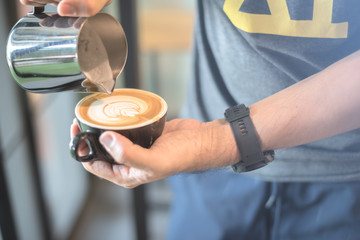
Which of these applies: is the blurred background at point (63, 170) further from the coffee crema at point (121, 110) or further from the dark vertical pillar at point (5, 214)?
the coffee crema at point (121, 110)

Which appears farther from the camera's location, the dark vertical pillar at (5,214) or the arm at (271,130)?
the dark vertical pillar at (5,214)

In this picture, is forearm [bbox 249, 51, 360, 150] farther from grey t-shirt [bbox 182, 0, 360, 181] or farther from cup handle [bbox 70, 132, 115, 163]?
cup handle [bbox 70, 132, 115, 163]

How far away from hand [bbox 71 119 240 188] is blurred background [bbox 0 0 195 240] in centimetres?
88

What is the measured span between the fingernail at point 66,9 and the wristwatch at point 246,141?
38 centimetres

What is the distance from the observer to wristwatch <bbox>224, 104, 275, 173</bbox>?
784mm

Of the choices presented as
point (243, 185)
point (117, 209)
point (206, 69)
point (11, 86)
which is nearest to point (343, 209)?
point (243, 185)

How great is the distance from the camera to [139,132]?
29.9 inches

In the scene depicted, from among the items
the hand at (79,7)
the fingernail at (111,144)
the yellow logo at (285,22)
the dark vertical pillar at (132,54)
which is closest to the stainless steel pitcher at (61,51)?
the hand at (79,7)

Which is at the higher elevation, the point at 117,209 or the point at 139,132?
the point at 139,132

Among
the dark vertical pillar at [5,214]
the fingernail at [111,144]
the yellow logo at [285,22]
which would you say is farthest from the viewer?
the dark vertical pillar at [5,214]

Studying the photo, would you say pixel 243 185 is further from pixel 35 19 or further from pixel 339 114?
pixel 35 19

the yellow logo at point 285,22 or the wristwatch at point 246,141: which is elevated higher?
the yellow logo at point 285,22

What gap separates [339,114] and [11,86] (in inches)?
52.1

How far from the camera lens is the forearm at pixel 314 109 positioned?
2.43 feet
